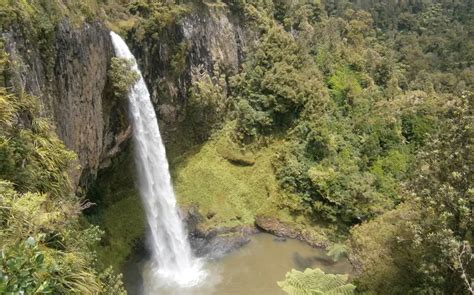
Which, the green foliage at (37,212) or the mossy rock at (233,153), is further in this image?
the mossy rock at (233,153)

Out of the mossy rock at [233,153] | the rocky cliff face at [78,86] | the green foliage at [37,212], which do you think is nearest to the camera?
the green foliage at [37,212]

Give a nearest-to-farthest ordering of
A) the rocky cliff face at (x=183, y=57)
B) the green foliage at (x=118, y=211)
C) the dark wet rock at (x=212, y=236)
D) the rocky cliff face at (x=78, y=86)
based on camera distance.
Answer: the rocky cliff face at (x=78, y=86)
the green foliage at (x=118, y=211)
the dark wet rock at (x=212, y=236)
the rocky cliff face at (x=183, y=57)

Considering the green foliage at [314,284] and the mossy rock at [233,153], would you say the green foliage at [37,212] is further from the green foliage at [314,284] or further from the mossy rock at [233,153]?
the mossy rock at [233,153]

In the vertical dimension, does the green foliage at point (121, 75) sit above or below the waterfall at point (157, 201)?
above

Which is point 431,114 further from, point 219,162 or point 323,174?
point 219,162

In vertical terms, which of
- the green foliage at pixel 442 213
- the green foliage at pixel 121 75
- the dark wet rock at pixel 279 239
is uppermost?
the green foliage at pixel 121 75

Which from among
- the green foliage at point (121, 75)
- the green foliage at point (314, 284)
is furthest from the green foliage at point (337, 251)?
the green foliage at point (121, 75)

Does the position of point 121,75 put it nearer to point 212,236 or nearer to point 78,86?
point 78,86
